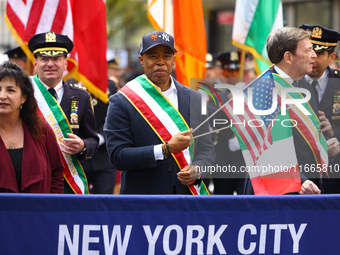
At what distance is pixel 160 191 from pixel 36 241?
1.15 metres

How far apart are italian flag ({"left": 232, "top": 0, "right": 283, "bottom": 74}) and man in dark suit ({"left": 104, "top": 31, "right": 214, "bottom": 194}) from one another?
3.30 metres

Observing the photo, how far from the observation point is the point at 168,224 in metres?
3.45

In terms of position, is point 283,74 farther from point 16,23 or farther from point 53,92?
point 16,23

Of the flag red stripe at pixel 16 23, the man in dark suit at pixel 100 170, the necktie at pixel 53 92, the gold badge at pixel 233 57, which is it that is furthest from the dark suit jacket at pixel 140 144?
the gold badge at pixel 233 57

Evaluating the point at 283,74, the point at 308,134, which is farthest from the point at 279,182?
the point at 283,74

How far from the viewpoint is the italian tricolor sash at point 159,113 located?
425cm

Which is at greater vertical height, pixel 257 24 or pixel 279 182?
pixel 257 24

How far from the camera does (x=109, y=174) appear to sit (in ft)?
22.1

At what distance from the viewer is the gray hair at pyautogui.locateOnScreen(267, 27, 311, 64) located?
A: 4.37m

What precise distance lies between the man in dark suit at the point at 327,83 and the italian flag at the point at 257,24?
6.26 feet

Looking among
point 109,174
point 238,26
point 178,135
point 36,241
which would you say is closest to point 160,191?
point 178,135

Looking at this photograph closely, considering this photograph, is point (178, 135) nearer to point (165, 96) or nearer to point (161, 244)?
A: point (165, 96)

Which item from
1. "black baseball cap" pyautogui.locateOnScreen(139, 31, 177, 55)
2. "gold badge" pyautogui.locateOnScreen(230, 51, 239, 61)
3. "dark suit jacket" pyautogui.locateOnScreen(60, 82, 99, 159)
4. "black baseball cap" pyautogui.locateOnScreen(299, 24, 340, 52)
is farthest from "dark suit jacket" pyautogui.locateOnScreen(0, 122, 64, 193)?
"gold badge" pyautogui.locateOnScreen(230, 51, 239, 61)

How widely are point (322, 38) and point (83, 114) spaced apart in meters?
2.33
